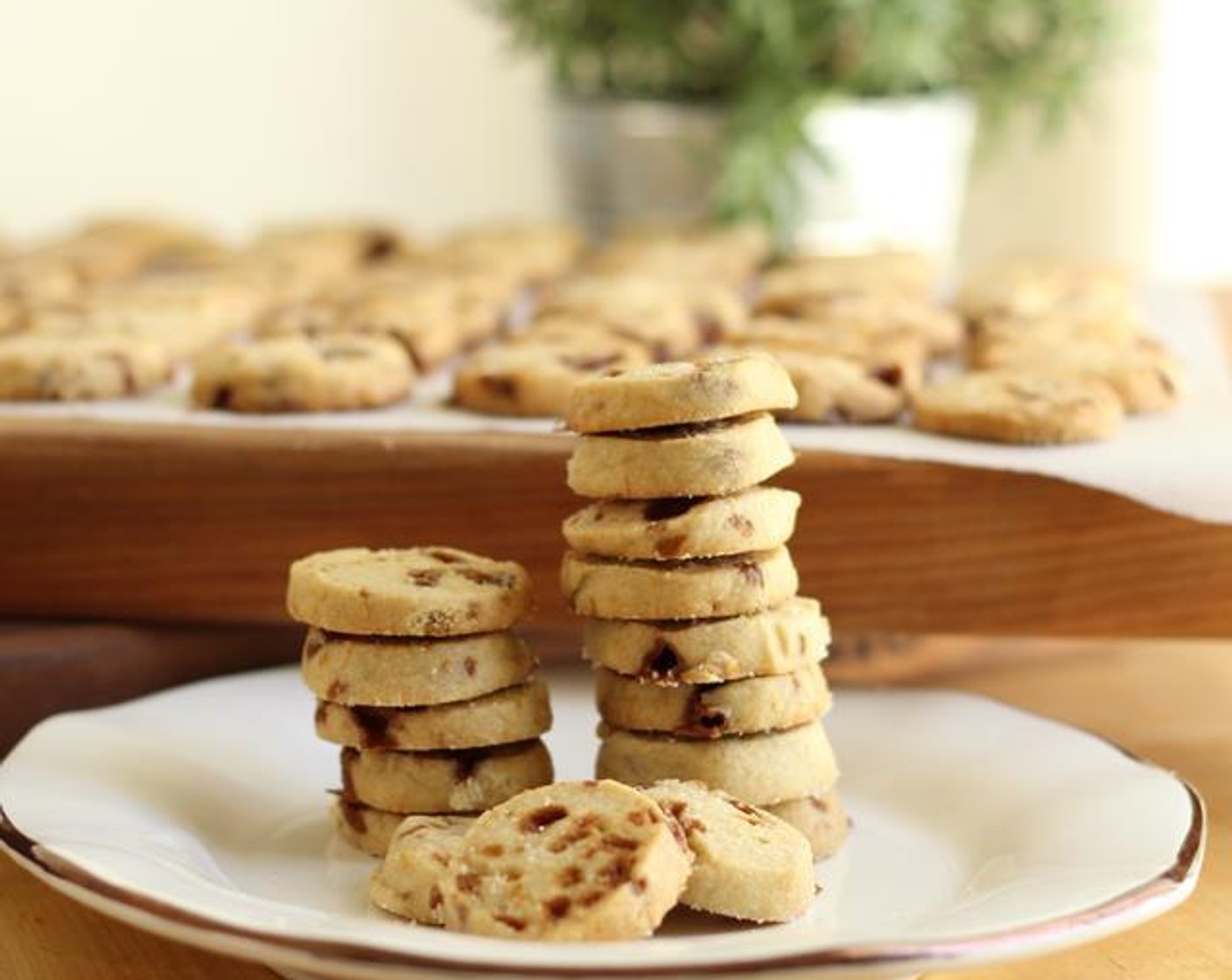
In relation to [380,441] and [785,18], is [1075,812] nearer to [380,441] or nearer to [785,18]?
[380,441]

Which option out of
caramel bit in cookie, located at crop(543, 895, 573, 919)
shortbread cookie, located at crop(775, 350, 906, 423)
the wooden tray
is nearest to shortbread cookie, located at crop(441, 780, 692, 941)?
caramel bit in cookie, located at crop(543, 895, 573, 919)

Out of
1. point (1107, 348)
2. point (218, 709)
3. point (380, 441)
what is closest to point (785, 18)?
point (1107, 348)

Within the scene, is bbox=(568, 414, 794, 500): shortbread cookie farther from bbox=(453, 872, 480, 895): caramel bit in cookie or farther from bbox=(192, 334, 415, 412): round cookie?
bbox=(192, 334, 415, 412): round cookie

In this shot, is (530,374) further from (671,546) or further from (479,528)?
(671,546)

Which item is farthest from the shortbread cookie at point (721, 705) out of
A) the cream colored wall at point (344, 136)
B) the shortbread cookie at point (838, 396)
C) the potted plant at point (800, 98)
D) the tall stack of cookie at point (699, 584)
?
the cream colored wall at point (344, 136)

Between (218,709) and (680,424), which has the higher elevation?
(680,424)

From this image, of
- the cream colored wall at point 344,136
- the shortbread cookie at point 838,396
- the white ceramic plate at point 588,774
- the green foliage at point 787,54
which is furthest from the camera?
the cream colored wall at point 344,136

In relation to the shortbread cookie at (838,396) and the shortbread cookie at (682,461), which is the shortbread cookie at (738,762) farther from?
the shortbread cookie at (838,396)
